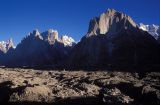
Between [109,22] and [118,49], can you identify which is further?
[109,22]

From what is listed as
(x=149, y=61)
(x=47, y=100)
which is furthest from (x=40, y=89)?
(x=149, y=61)

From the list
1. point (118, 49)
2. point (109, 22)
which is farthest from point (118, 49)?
point (109, 22)

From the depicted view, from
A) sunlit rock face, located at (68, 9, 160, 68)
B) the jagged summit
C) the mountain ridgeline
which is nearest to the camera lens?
the mountain ridgeline

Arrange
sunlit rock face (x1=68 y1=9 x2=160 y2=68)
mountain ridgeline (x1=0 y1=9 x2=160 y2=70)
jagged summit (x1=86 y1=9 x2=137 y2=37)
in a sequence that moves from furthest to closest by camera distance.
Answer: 1. jagged summit (x1=86 y1=9 x2=137 y2=37)
2. sunlit rock face (x1=68 y1=9 x2=160 y2=68)
3. mountain ridgeline (x1=0 y1=9 x2=160 y2=70)

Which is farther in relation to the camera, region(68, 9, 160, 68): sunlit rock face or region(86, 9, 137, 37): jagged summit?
region(86, 9, 137, 37): jagged summit

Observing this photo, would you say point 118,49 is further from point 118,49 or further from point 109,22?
point 109,22

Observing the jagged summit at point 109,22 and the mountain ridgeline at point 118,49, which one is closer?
the mountain ridgeline at point 118,49

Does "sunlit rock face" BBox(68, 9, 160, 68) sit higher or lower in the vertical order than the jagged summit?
lower
